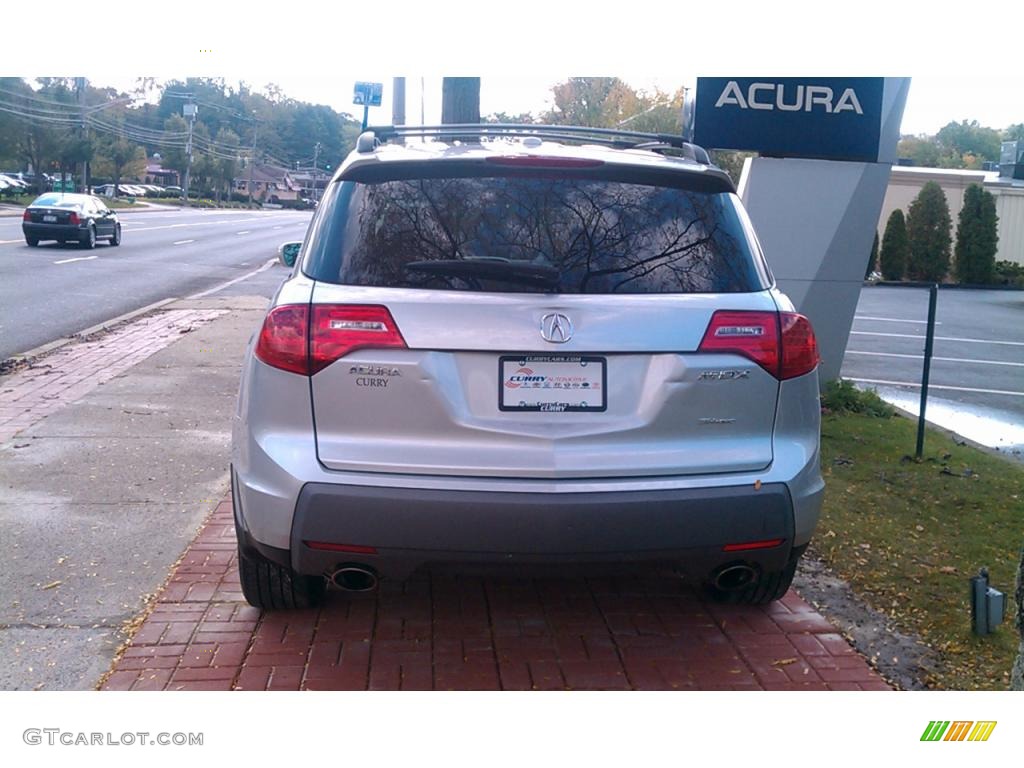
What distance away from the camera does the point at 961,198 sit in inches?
1275

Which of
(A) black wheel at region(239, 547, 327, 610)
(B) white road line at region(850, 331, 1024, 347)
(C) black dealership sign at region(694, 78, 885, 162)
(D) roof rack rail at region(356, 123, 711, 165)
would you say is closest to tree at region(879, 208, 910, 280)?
(B) white road line at region(850, 331, 1024, 347)

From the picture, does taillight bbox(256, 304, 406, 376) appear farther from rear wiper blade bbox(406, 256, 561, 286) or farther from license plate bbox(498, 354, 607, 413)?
license plate bbox(498, 354, 607, 413)

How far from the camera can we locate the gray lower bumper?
11.3 ft

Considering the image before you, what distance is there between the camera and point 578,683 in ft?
12.7

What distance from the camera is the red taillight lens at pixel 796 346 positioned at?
3.75m

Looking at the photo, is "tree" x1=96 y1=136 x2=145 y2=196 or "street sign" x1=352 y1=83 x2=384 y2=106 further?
"tree" x1=96 y1=136 x2=145 y2=196

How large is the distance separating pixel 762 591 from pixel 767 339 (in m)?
1.32

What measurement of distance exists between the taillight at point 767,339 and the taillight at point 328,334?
3.57 feet

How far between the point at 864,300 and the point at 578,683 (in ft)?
67.9

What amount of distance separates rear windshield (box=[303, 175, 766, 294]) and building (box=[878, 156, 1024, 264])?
30.3 m

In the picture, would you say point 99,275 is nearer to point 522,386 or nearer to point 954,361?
point 954,361

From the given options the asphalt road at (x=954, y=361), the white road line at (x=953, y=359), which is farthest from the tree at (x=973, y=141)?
Result: the white road line at (x=953, y=359)

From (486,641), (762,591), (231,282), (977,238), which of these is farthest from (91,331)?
(977,238)
